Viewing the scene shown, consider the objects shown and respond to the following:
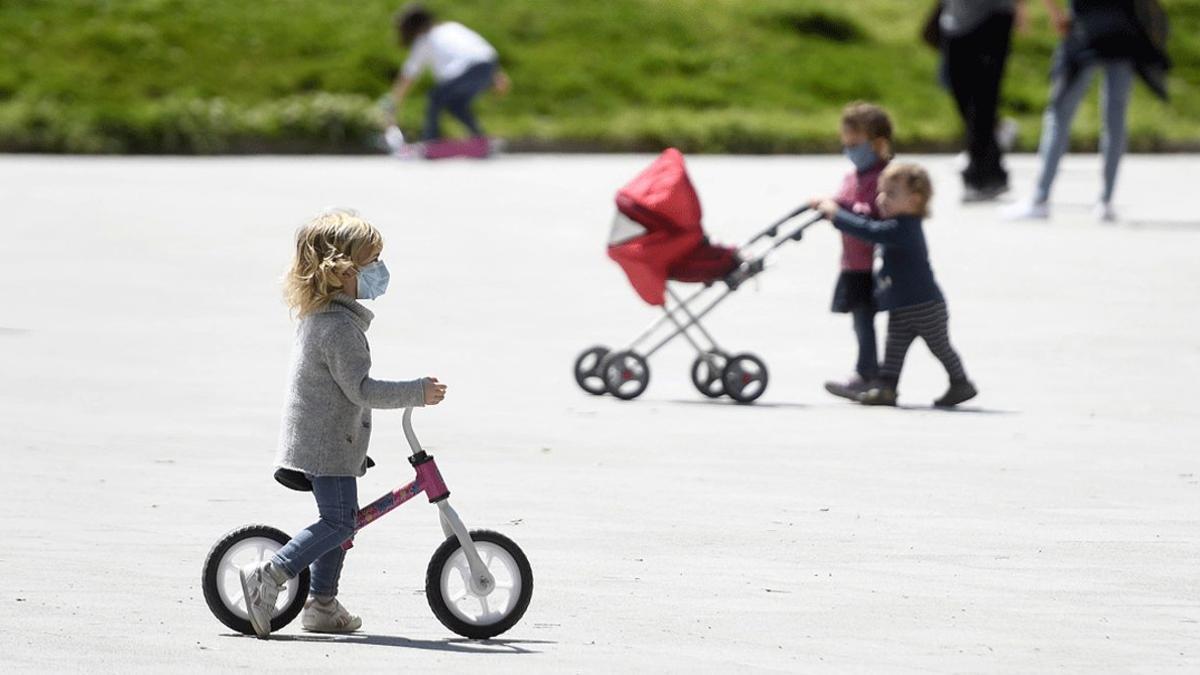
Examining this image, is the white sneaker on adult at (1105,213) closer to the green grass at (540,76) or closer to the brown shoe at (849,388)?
the brown shoe at (849,388)

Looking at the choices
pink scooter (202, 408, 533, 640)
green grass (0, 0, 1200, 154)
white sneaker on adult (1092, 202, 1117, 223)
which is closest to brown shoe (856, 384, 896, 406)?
pink scooter (202, 408, 533, 640)

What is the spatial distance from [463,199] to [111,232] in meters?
3.31

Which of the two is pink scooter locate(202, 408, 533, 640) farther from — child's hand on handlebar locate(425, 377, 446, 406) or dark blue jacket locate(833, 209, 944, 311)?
dark blue jacket locate(833, 209, 944, 311)

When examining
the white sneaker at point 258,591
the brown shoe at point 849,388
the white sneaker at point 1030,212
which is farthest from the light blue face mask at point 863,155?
the white sneaker at point 1030,212

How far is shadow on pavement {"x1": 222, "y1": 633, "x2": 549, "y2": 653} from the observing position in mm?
5836

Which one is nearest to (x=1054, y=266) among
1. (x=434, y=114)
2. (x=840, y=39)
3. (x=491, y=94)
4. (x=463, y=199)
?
(x=463, y=199)

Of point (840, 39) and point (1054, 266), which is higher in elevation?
point (840, 39)

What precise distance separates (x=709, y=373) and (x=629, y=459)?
177cm

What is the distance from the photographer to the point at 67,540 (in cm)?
714

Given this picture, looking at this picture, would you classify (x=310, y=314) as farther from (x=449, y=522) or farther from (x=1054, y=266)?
(x=1054, y=266)

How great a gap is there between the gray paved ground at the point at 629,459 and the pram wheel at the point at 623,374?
0.49 ft

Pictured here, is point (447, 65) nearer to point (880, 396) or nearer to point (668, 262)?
point (668, 262)

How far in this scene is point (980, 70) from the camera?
59.0ft

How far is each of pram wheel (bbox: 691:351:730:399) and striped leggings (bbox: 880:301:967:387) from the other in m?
0.65
